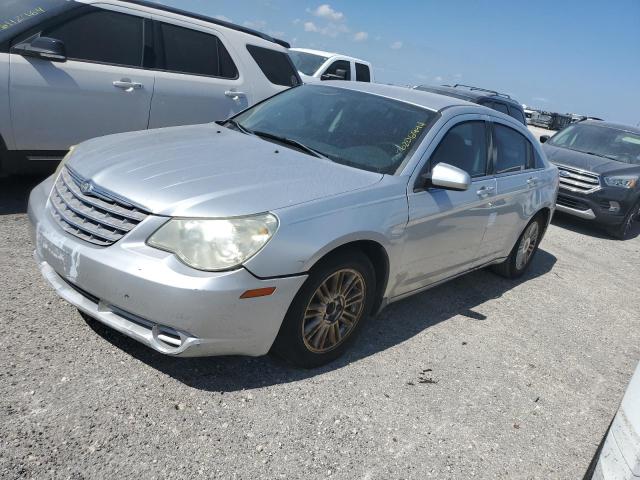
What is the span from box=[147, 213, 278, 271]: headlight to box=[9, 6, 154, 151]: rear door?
9.21 feet

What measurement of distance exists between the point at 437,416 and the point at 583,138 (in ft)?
28.2

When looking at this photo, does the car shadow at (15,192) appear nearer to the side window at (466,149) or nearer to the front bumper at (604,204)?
the side window at (466,149)

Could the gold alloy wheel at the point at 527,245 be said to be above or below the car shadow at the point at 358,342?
→ above

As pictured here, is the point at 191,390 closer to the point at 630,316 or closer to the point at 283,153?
the point at 283,153

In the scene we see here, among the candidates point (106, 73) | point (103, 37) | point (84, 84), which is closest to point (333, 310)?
point (84, 84)

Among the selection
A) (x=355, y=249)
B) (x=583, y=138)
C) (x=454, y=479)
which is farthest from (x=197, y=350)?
(x=583, y=138)

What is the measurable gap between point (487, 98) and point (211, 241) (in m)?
9.85

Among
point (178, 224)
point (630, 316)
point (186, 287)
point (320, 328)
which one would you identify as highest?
point (178, 224)

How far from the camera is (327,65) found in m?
12.0

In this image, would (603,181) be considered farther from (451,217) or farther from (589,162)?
(451,217)

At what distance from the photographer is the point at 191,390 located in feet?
9.28

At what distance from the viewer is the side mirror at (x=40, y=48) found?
14.8 ft

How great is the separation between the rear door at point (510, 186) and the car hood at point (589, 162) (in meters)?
4.24

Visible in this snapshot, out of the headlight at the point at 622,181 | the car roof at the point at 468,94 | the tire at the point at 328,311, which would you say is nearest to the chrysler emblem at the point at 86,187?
the tire at the point at 328,311
